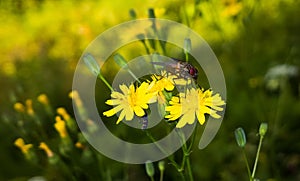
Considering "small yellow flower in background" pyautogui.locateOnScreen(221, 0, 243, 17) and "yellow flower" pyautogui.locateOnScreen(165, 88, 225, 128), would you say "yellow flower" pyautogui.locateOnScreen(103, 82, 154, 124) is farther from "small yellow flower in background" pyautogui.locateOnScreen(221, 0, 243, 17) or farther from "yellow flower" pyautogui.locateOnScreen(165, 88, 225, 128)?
"small yellow flower in background" pyautogui.locateOnScreen(221, 0, 243, 17)

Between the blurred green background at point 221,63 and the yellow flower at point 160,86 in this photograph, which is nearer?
the yellow flower at point 160,86

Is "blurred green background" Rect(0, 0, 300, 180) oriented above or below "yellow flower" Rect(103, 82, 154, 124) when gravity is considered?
above

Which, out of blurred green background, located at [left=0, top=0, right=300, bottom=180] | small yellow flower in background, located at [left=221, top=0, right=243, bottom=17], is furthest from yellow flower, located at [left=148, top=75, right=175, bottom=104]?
small yellow flower in background, located at [left=221, top=0, right=243, bottom=17]

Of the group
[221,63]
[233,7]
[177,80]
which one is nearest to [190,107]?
[177,80]

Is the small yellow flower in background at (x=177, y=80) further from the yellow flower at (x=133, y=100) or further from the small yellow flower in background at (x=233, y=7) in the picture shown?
the small yellow flower in background at (x=233, y=7)

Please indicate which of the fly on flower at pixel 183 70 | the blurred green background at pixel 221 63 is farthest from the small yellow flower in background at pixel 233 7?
the fly on flower at pixel 183 70

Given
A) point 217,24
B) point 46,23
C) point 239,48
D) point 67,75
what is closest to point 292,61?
point 239,48
